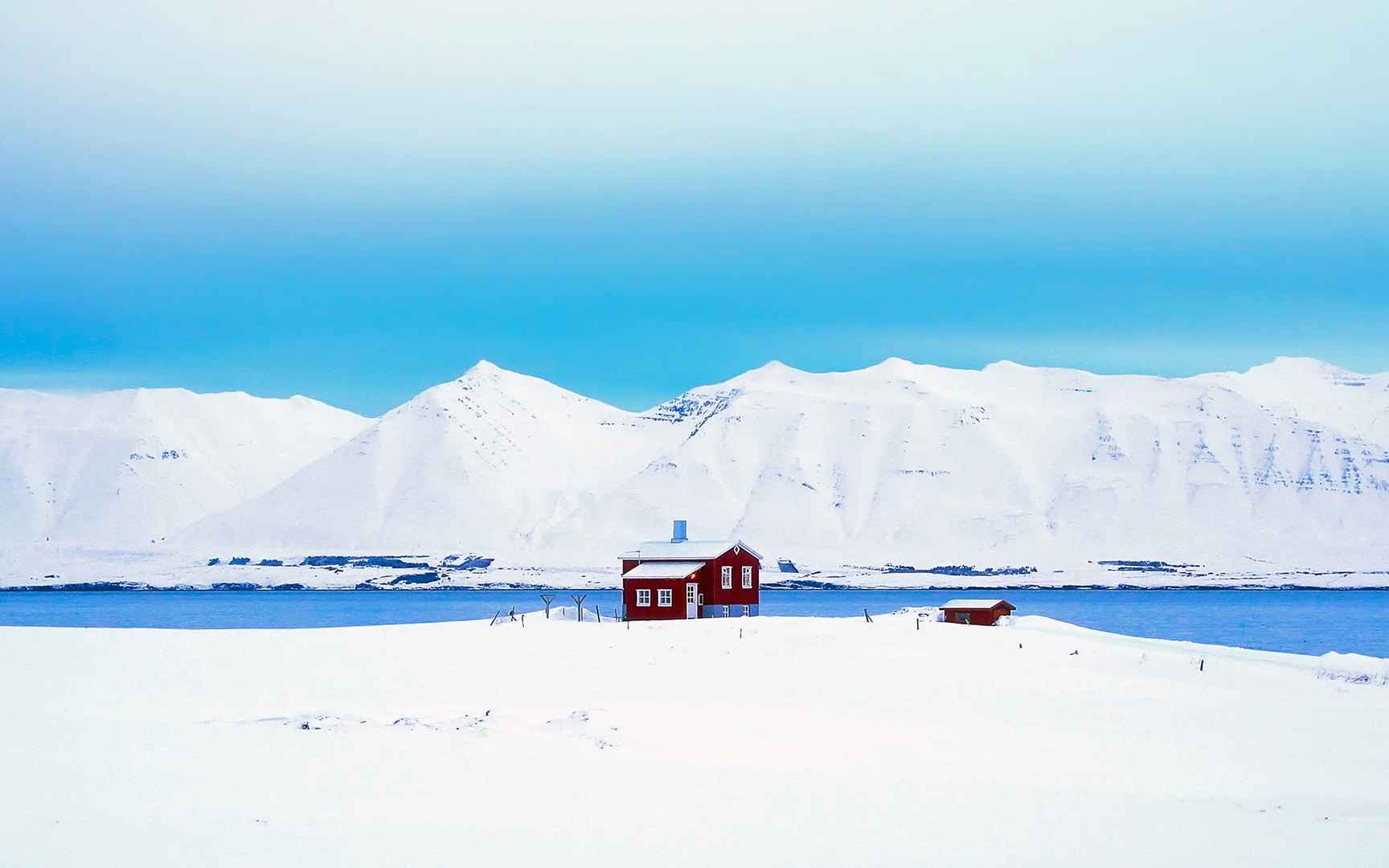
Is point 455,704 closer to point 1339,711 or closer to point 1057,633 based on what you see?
point 1339,711

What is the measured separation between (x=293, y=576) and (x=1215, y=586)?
123 m

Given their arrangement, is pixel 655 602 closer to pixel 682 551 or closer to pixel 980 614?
pixel 682 551

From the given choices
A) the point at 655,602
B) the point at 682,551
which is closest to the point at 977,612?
the point at 655,602

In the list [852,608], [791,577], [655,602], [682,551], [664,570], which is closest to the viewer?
[655,602]

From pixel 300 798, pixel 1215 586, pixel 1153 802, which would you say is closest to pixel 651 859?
pixel 300 798

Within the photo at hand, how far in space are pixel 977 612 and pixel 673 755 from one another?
117 feet

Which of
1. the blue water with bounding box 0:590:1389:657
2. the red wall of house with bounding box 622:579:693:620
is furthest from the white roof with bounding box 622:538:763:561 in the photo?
the blue water with bounding box 0:590:1389:657

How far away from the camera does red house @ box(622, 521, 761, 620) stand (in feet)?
190

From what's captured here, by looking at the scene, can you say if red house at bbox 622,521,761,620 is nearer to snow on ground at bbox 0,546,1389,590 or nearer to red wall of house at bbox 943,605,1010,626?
red wall of house at bbox 943,605,1010,626

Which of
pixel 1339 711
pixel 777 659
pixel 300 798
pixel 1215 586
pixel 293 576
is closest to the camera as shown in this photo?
pixel 300 798

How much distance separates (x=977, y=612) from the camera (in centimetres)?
5438

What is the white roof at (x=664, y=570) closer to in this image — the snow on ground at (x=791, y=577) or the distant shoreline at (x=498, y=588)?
the distant shoreline at (x=498, y=588)

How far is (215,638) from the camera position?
127 ft

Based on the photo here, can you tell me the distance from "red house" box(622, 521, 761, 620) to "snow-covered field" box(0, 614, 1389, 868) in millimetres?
19319
